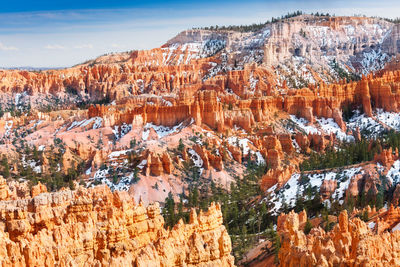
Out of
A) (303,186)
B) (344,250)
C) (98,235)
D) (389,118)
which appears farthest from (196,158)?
(344,250)

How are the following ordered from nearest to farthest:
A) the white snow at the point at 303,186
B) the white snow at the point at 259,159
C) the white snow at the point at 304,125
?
the white snow at the point at 303,186 → the white snow at the point at 259,159 → the white snow at the point at 304,125

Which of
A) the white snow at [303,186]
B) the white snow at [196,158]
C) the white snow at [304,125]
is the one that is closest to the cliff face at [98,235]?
the white snow at [303,186]

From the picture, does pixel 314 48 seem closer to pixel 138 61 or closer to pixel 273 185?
pixel 138 61

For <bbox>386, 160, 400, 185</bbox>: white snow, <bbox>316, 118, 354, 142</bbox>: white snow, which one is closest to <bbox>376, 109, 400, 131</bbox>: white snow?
<bbox>316, 118, 354, 142</bbox>: white snow

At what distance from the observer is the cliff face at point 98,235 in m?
23.8

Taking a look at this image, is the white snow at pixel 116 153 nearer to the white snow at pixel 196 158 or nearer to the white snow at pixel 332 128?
the white snow at pixel 196 158

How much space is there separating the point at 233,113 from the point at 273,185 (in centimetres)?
3987

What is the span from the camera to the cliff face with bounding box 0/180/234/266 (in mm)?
23844

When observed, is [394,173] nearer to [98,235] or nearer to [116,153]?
[116,153]

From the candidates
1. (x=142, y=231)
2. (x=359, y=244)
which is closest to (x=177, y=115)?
(x=142, y=231)

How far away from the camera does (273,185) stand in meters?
68.3

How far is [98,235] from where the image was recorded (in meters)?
29.1

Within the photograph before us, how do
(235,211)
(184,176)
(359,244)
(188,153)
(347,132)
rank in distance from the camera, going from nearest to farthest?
1. (359,244)
2. (235,211)
3. (184,176)
4. (188,153)
5. (347,132)

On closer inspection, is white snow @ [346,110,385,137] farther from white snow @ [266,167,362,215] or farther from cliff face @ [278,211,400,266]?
cliff face @ [278,211,400,266]
